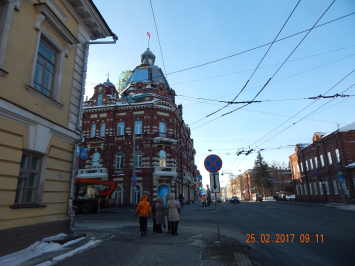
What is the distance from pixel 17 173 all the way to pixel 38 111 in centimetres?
191

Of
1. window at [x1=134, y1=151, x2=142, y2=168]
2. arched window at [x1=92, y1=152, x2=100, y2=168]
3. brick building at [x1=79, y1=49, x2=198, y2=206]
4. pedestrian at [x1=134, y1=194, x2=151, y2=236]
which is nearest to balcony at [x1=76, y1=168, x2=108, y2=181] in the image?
brick building at [x1=79, y1=49, x2=198, y2=206]

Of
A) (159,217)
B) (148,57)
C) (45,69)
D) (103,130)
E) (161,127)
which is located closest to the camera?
(45,69)

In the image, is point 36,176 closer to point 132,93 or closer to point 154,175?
point 154,175

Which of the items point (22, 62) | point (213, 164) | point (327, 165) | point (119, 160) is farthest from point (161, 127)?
point (22, 62)

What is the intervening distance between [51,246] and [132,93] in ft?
99.0

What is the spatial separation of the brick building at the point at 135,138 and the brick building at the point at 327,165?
71.2 ft

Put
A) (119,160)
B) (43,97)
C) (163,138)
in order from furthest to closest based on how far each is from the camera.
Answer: (119,160), (163,138), (43,97)

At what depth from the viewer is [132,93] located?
115 feet

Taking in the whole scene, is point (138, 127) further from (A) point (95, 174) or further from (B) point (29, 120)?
(B) point (29, 120)

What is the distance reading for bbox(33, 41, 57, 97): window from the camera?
24.4 feet

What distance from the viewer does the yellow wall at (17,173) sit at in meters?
5.73

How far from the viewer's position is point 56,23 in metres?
7.84

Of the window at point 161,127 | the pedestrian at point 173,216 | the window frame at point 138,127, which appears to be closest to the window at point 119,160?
the window frame at point 138,127

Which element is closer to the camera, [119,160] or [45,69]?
[45,69]
